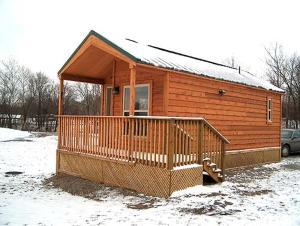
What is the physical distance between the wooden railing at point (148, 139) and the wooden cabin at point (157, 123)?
23mm

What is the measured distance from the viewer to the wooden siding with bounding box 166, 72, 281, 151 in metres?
10.4

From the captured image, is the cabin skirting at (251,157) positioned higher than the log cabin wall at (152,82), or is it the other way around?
the log cabin wall at (152,82)

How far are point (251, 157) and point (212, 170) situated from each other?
4.98 m

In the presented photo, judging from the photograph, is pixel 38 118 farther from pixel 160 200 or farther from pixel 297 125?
pixel 160 200

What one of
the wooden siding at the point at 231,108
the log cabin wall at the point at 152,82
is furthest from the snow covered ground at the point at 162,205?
the log cabin wall at the point at 152,82

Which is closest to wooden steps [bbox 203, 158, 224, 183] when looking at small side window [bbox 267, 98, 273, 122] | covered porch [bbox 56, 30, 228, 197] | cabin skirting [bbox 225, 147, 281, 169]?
covered porch [bbox 56, 30, 228, 197]

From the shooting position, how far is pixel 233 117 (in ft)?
41.8

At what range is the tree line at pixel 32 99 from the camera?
45022mm

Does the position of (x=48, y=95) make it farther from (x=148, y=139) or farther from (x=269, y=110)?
(x=148, y=139)

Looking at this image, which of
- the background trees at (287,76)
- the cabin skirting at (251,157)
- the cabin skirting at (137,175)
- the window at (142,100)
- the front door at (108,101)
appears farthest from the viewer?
the background trees at (287,76)

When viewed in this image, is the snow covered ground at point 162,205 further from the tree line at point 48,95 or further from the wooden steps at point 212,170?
the tree line at point 48,95

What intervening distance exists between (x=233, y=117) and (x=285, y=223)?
7.06 metres

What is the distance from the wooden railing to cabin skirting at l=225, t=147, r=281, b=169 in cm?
266

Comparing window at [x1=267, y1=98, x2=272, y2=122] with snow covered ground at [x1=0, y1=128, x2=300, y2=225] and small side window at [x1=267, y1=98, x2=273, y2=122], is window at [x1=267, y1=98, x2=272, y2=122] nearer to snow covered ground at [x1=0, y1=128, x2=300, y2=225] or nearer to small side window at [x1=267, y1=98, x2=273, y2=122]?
small side window at [x1=267, y1=98, x2=273, y2=122]
